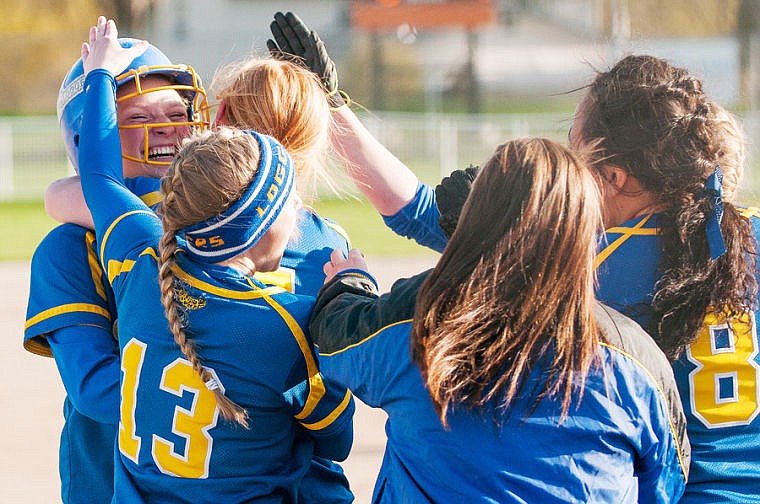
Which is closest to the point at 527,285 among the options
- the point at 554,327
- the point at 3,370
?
the point at 554,327

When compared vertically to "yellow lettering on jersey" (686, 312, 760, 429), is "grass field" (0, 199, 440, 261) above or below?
below

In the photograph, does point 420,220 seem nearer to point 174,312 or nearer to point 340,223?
point 174,312

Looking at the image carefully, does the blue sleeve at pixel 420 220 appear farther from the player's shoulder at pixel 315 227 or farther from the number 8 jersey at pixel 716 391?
the number 8 jersey at pixel 716 391

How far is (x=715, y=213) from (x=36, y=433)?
14.8 feet

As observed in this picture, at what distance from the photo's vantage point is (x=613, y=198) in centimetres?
221

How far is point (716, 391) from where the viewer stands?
208 centimetres

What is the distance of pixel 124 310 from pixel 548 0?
4071 centimetres

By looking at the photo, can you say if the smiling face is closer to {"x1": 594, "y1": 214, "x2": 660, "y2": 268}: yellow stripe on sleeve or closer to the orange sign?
{"x1": 594, "y1": 214, "x2": 660, "y2": 268}: yellow stripe on sleeve

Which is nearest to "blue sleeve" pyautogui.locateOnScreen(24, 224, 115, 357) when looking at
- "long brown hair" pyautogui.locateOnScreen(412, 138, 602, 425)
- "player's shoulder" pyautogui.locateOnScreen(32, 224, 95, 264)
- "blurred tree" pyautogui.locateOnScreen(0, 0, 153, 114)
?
"player's shoulder" pyautogui.locateOnScreen(32, 224, 95, 264)

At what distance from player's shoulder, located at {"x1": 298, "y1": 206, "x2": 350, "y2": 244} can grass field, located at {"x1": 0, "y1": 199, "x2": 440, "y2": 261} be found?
355 inches

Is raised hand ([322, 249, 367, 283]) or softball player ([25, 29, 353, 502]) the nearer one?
raised hand ([322, 249, 367, 283])

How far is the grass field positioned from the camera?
12500 millimetres

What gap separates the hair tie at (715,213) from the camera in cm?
204

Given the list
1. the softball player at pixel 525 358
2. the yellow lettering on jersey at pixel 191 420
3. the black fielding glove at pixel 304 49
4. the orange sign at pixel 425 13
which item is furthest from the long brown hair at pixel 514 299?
the orange sign at pixel 425 13
